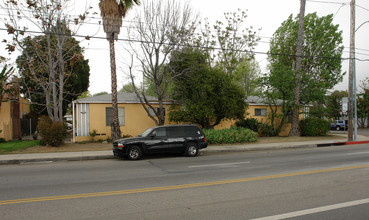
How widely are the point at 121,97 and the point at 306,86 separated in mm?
15563

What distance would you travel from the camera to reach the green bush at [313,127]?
2355cm

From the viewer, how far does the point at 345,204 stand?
5406 mm

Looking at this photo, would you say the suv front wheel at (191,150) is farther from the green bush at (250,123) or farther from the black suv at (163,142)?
the green bush at (250,123)

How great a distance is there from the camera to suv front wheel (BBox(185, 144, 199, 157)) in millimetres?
13633

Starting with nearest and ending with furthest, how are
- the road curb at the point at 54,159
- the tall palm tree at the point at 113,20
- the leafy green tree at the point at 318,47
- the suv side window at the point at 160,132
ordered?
the road curb at the point at 54,159
the suv side window at the point at 160,132
the tall palm tree at the point at 113,20
the leafy green tree at the point at 318,47

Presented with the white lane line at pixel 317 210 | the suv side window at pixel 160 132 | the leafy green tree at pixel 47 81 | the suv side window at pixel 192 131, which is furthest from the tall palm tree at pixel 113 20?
the white lane line at pixel 317 210

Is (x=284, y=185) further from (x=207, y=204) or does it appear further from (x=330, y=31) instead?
(x=330, y=31)

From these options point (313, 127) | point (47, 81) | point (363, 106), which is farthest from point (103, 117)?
point (363, 106)

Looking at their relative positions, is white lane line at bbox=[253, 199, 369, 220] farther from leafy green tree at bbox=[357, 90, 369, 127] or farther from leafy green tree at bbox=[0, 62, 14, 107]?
leafy green tree at bbox=[357, 90, 369, 127]

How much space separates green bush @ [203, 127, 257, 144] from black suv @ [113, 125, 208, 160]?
4.20 meters

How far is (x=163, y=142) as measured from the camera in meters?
13.2

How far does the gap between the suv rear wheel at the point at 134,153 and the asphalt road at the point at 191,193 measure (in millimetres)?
2552

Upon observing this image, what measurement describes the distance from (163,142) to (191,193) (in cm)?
689

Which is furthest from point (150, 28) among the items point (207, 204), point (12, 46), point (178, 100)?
point (207, 204)
